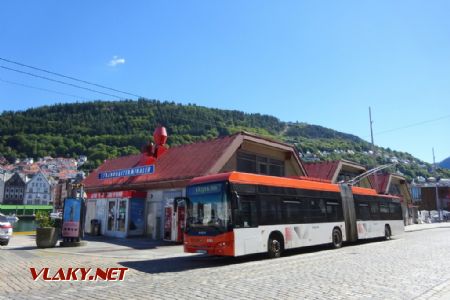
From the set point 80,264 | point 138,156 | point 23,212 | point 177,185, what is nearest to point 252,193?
point 80,264

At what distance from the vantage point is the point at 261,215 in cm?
1518

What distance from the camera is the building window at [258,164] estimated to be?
995 inches

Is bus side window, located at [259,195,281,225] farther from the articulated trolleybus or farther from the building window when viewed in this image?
the building window

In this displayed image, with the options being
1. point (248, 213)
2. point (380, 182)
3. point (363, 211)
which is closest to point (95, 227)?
point (248, 213)

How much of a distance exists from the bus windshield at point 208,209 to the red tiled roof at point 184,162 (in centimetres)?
652

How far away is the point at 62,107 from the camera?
161 m

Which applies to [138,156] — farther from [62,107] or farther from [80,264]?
[62,107]

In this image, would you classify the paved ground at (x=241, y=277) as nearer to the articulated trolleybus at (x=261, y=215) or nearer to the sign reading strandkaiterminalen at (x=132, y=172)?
the articulated trolleybus at (x=261, y=215)

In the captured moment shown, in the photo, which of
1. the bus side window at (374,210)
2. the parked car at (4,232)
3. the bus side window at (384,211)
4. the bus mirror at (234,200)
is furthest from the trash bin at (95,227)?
the bus side window at (384,211)

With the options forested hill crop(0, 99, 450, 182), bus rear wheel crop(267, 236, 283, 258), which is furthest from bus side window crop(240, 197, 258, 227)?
forested hill crop(0, 99, 450, 182)

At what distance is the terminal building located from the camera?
75.2 feet

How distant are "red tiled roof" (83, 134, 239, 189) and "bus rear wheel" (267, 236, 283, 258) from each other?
22.3ft

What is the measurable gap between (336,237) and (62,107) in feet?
526

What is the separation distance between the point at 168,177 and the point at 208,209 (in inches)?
389
